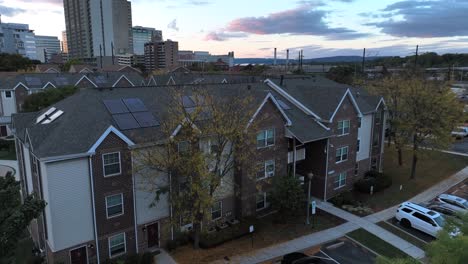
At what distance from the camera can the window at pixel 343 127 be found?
32031 millimetres

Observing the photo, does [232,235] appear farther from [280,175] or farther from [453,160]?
[453,160]

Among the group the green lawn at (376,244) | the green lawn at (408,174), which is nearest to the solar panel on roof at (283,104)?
the green lawn at (408,174)

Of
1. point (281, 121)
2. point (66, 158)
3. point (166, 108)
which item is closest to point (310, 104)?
point (281, 121)

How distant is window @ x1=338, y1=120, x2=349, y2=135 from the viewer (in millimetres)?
32031

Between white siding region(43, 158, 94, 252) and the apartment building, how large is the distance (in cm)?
5

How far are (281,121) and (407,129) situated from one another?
17.6m

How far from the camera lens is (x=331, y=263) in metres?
21.2

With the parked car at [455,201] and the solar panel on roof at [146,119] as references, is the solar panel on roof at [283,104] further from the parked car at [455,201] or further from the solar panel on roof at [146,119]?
the parked car at [455,201]

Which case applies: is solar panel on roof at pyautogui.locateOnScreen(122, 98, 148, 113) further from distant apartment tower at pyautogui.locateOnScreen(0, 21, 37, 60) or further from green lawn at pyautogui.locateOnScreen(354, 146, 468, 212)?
distant apartment tower at pyautogui.locateOnScreen(0, 21, 37, 60)

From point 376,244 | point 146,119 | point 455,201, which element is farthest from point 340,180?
point 146,119

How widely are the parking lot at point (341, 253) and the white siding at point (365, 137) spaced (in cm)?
1408

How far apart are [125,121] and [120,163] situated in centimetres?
292

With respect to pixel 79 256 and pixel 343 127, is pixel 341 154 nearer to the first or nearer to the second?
pixel 343 127

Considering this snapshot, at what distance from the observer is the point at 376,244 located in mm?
23938
